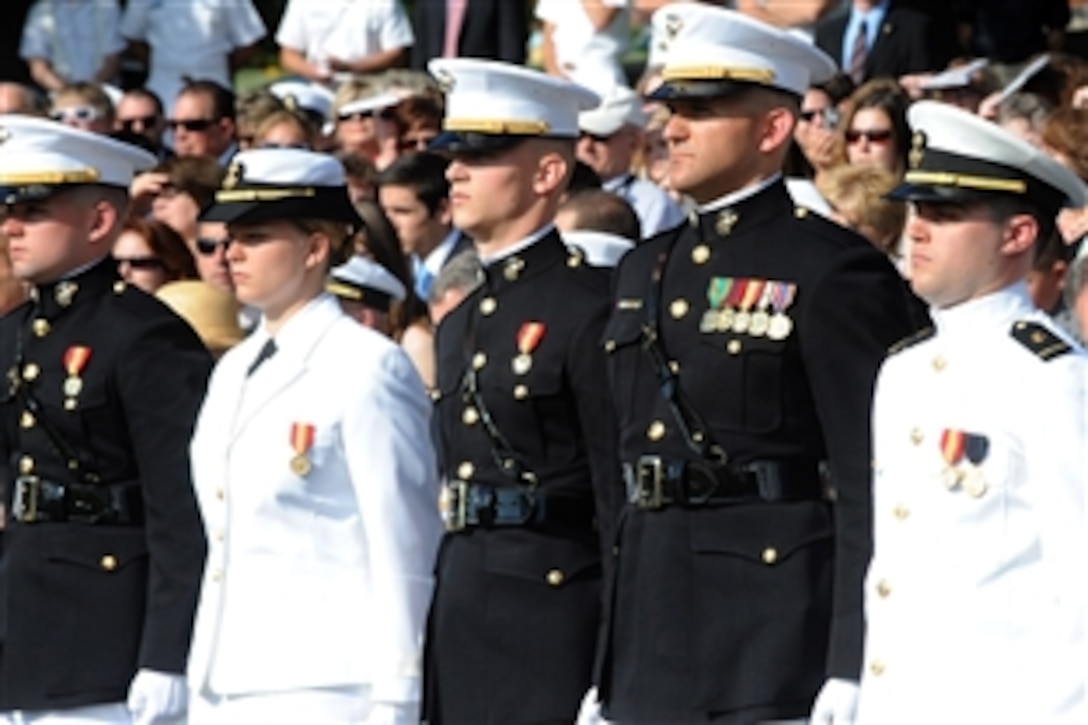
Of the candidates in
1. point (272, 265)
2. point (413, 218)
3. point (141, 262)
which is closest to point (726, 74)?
point (272, 265)

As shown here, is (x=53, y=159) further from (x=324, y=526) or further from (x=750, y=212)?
(x=750, y=212)

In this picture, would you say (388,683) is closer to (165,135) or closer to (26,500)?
(26,500)

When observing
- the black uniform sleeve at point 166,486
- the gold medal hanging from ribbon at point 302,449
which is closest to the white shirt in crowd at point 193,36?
the black uniform sleeve at point 166,486

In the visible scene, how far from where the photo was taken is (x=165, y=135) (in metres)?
15.1

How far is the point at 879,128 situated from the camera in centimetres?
1084

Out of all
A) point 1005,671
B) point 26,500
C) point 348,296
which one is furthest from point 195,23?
point 1005,671

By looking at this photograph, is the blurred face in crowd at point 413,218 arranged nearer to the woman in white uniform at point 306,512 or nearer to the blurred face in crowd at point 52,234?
the blurred face in crowd at point 52,234

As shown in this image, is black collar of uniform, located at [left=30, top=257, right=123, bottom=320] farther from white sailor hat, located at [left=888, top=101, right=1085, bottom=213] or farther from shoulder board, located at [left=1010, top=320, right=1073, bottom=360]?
shoulder board, located at [left=1010, top=320, right=1073, bottom=360]

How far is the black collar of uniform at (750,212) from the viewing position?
6820 millimetres

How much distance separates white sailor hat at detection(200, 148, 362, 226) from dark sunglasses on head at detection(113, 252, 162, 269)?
9.30 feet

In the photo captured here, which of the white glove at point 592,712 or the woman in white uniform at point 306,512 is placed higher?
the woman in white uniform at point 306,512

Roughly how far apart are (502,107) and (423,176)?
3.46 meters

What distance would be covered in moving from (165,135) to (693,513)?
8.90 m

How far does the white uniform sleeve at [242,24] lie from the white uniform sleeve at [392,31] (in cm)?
Result: 126
